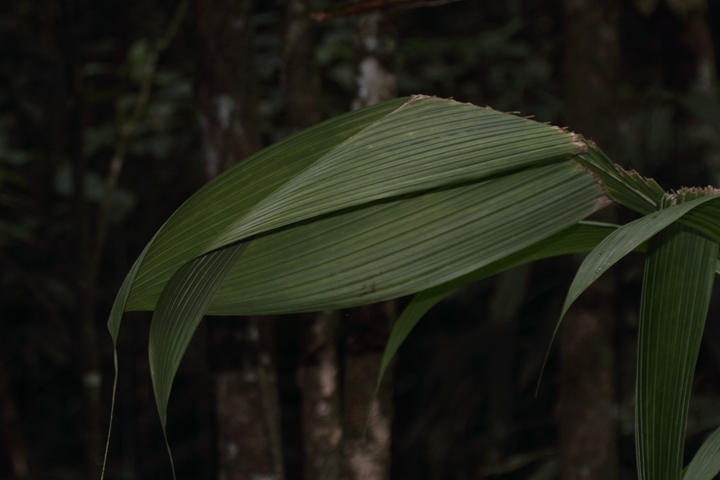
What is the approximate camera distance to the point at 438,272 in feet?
0.66

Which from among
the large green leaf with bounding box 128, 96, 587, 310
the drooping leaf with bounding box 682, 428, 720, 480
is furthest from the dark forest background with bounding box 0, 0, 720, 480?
the drooping leaf with bounding box 682, 428, 720, 480

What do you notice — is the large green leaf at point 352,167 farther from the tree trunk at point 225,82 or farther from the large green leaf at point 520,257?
the tree trunk at point 225,82

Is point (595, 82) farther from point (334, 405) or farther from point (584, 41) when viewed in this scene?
point (334, 405)

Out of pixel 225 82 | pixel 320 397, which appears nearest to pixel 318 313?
pixel 320 397

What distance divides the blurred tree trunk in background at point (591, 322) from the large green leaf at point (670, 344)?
2.51 feet

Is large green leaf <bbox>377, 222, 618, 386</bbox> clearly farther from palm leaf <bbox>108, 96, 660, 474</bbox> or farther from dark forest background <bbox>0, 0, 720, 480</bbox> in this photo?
dark forest background <bbox>0, 0, 720, 480</bbox>

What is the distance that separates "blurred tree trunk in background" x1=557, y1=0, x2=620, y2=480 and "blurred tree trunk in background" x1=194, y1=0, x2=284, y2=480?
0.57 m

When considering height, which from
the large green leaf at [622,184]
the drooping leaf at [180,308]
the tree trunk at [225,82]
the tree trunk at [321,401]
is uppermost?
the tree trunk at [225,82]

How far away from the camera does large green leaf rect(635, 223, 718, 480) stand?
225 millimetres

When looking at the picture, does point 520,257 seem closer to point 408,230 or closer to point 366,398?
point 408,230

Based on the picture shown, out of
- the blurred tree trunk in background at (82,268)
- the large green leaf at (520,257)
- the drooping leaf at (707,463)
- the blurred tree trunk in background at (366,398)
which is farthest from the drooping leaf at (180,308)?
the blurred tree trunk in background at (82,268)

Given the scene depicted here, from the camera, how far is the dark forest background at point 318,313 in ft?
2.25

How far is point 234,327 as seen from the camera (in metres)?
0.69

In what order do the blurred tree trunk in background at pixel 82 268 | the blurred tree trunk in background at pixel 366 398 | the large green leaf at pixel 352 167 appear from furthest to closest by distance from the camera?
the blurred tree trunk in background at pixel 82 268 < the blurred tree trunk in background at pixel 366 398 < the large green leaf at pixel 352 167
